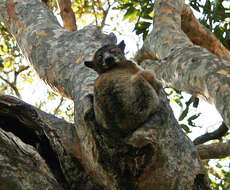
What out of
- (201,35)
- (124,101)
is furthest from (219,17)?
(124,101)

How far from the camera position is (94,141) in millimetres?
2170

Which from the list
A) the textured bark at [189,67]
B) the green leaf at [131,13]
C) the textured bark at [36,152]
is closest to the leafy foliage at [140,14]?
the green leaf at [131,13]

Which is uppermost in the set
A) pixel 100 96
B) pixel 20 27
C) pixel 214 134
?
pixel 20 27

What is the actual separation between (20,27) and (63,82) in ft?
5.18

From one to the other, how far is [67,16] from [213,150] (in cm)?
355

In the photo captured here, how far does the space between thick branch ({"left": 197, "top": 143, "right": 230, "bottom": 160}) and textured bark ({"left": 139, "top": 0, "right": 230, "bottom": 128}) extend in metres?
1.33

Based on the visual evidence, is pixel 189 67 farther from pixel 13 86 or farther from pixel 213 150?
pixel 13 86

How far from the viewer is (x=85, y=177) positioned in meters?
2.46

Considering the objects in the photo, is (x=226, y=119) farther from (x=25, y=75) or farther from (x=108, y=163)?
(x=25, y=75)

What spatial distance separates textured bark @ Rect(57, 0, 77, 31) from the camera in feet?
18.3

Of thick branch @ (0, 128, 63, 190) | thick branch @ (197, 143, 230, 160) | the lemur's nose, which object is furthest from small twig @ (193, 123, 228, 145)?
thick branch @ (0, 128, 63, 190)

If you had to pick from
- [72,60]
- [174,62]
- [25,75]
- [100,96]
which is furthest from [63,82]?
[25,75]

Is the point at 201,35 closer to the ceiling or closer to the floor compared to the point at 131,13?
closer to the floor

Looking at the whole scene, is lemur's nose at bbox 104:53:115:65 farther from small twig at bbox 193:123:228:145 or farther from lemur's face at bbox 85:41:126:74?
small twig at bbox 193:123:228:145
